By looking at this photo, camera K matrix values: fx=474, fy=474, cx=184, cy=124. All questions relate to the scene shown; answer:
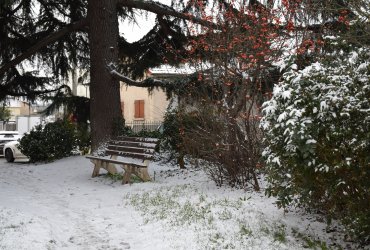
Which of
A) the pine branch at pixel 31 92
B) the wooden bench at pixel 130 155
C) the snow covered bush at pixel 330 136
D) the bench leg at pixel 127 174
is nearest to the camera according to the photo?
the snow covered bush at pixel 330 136

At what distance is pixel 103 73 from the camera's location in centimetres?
1412

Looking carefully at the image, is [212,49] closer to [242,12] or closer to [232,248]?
[242,12]

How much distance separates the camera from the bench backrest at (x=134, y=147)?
10.4 meters

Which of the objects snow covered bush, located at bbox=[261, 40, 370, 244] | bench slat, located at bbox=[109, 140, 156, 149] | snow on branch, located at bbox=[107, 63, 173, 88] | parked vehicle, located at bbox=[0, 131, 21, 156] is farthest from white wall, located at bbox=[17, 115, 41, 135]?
snow covered bush, located at bbox=[261, 40, 370, 244]

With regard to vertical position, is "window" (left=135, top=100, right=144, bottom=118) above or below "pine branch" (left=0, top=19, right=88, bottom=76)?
below

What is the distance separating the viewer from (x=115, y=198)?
30.0 ft

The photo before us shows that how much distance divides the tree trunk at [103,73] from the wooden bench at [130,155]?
1711 millimetres

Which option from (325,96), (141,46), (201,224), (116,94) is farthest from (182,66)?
(325,96)

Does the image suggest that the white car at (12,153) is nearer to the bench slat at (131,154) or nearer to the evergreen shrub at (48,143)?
the evergreen shrub at (48,143)

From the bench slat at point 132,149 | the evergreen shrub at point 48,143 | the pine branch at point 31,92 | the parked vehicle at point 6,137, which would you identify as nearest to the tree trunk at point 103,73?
the bench slat at point 132,149

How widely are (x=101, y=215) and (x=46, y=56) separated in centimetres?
1138

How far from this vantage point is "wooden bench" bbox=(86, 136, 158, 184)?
409 inches

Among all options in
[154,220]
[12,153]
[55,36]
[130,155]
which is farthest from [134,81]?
[12,153]

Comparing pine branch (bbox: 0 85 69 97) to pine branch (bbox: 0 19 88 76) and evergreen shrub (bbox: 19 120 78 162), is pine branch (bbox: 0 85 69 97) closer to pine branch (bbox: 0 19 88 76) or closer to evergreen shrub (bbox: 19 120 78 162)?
evergreen shrub (bbox: 19 120 78 162)
